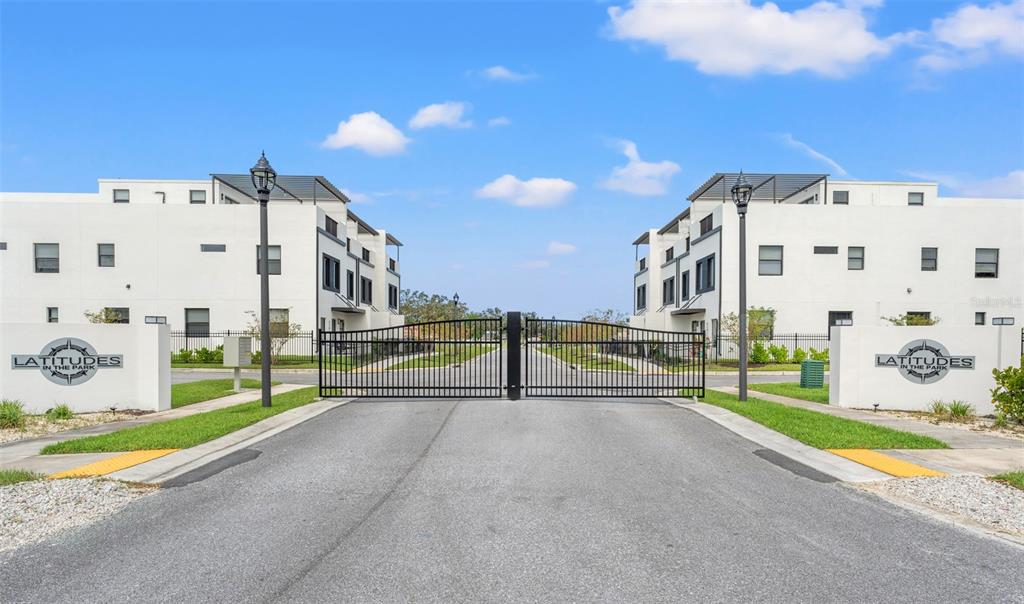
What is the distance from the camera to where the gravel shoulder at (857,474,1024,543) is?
6.16 metres

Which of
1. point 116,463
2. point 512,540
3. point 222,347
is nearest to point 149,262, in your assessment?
point 222,347

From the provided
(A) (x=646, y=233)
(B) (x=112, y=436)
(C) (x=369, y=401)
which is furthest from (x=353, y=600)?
(A) (x=646, y=233)

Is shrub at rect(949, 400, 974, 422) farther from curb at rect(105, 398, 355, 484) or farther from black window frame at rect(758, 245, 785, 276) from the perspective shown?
black window frame at rect(758, 245, 785, 276)

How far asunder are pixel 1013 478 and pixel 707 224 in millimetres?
31373

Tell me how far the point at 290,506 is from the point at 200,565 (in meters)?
1.61

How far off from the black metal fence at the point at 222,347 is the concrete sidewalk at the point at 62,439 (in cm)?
1754

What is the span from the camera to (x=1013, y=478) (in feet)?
24.6

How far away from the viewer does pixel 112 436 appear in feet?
33.5

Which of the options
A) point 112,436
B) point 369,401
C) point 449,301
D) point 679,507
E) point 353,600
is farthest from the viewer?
point 449,301

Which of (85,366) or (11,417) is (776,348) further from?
(11,417)

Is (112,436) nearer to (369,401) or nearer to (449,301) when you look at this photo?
(369,401)

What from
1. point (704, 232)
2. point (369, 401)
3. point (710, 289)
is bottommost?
point (369, 401)

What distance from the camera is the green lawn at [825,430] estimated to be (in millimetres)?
9810

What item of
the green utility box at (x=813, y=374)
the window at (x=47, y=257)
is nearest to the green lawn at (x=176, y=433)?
the green utility box at (x=813, y=374)
